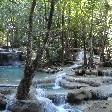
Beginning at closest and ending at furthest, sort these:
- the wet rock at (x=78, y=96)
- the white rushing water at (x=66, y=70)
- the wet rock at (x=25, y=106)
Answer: the wet rock at (x=25, y=106) < the wet rock at (x=78, y=96) < the white rushing water at (x=66, y=70)

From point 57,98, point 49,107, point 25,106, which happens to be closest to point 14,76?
point 57,98

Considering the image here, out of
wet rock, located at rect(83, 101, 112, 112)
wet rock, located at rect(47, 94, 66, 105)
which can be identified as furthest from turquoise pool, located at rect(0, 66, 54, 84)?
wet rock, located at rect(83, 101, 112, 112)

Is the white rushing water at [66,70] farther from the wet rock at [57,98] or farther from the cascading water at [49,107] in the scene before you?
the cascading water at [49,107]

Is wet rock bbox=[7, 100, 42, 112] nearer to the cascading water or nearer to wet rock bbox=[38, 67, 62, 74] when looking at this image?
the cascading water

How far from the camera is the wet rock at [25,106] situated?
1628 centimetres

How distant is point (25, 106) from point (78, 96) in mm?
4330

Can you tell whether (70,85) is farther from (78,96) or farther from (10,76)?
(10,76)

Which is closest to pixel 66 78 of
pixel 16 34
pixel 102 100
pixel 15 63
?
pixel 102 100

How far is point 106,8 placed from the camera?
3625 centimetres

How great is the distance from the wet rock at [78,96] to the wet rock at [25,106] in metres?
3.51

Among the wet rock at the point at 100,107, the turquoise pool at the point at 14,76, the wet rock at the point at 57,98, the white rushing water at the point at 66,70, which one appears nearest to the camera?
the wet rock at the point at 100,107

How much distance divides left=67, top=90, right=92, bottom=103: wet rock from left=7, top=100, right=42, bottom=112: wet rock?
3.51 m

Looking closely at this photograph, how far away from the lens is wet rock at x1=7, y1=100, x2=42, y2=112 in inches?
641

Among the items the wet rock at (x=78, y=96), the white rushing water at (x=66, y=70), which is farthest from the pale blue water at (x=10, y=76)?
the wet rock at (x=78, y=96)
